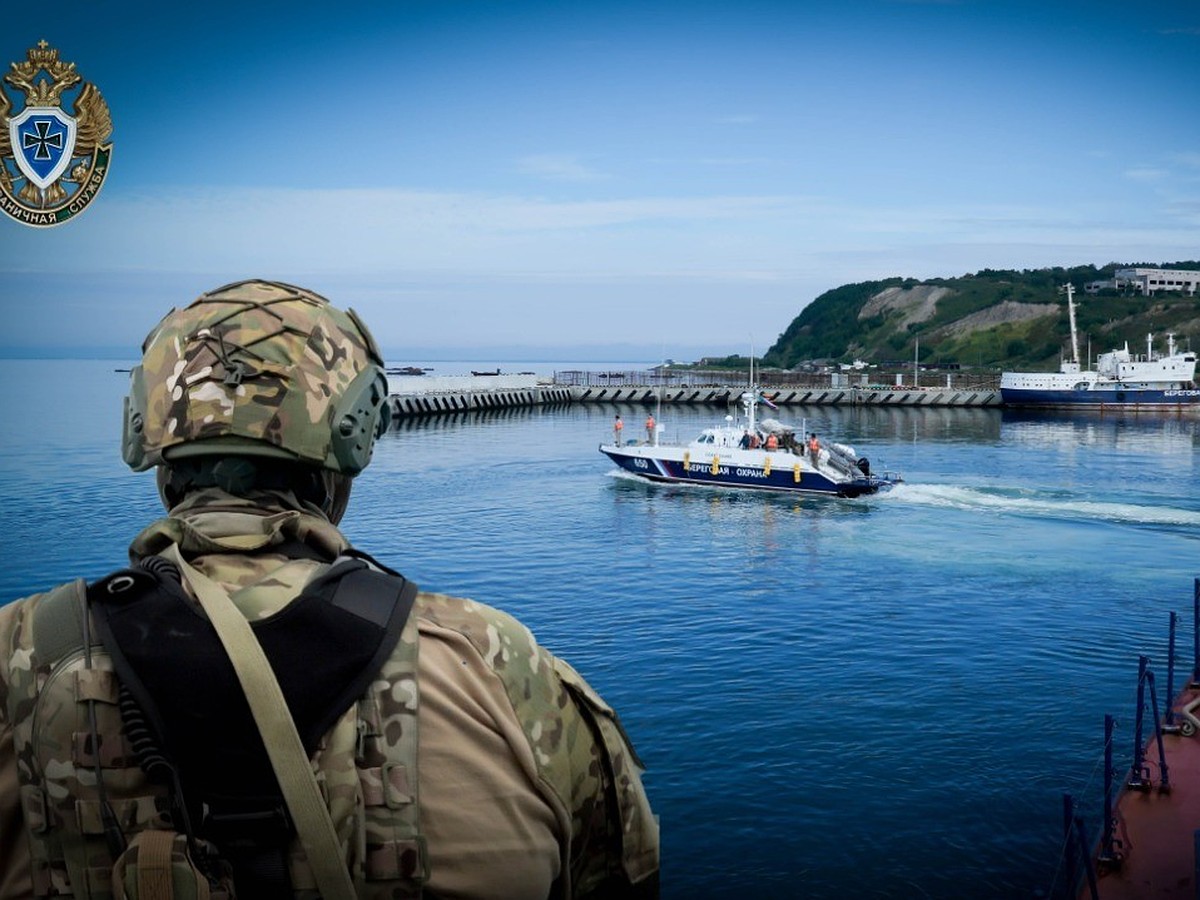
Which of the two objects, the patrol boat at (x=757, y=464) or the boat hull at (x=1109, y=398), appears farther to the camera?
the boat hull at (x=1109, y=398)

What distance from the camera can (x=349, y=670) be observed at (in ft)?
6.34

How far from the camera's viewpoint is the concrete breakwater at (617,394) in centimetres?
10312

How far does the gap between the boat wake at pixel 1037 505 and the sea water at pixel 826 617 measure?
199 mm

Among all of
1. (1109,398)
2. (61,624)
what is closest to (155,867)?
(61,624)

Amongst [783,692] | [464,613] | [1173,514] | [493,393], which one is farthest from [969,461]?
[464,613]

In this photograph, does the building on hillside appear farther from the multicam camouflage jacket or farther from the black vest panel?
the black vest panel

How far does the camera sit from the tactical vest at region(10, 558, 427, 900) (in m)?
1.90

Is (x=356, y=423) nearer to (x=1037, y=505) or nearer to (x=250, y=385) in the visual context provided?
(x=250, y=385)

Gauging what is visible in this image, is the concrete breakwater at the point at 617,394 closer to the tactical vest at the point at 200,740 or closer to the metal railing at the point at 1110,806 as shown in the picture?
the metal railing at the point at 1110,806

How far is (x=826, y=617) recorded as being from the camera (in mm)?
26797

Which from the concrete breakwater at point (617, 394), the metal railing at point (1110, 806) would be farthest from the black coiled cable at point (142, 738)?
the concrete breakwater at point (617, 394)

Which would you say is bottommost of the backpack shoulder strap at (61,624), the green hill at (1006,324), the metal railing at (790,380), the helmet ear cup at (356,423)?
the backpack shoulder strap at (61,624)

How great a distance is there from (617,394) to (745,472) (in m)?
73.1

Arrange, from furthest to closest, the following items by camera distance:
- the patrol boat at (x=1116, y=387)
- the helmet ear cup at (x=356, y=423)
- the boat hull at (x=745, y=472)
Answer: the patrol boat at (x=1116, y=387)
the boat hull at (x=745, y=472)
the helmet ear cup at (x=356, y=423)
